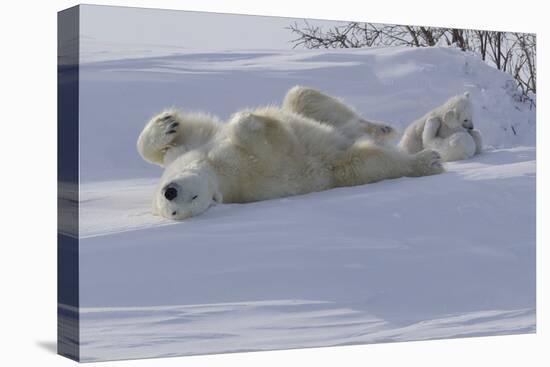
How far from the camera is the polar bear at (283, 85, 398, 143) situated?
6715 mm

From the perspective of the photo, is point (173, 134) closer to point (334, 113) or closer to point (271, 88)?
point (271, 88)

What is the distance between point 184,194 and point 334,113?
4.75 feet

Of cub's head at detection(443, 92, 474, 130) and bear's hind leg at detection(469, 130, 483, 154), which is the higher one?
cub's head at detection(443, 92, 474, 130)

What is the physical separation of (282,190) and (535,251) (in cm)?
207

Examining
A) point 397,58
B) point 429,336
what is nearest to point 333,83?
point 397,58

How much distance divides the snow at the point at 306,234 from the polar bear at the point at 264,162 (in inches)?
4.1

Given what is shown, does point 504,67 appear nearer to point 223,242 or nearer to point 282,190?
point 282,190

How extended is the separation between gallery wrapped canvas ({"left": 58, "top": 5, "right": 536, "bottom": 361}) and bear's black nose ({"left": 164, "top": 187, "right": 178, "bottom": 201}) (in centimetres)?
3

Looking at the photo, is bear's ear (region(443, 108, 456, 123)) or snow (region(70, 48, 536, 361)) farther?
bear's ear (region(443, 108, 456, 123))

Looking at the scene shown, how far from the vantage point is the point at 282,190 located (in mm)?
6488

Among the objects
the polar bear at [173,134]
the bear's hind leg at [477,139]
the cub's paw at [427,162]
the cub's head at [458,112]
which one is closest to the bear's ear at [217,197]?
the polar bear at [173,134]

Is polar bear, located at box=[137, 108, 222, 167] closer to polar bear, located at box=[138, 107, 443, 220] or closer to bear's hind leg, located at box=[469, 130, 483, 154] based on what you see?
polar bear, located at box=[138, 107, 443, 220]

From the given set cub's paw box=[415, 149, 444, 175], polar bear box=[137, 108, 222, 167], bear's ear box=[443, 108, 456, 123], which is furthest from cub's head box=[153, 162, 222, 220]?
bear's ear box=[443, 108, 456, 123]

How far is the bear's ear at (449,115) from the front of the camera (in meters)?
7.18
